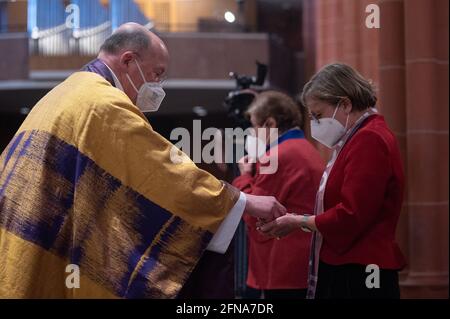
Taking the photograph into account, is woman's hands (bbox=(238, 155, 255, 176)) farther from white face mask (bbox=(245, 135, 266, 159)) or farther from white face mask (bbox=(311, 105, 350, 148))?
white face mask (bbox=(311, 105, 350, 148))

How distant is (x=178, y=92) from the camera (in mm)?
15016

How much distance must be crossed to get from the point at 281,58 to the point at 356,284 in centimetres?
1299

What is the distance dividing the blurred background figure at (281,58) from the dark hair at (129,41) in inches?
98.8

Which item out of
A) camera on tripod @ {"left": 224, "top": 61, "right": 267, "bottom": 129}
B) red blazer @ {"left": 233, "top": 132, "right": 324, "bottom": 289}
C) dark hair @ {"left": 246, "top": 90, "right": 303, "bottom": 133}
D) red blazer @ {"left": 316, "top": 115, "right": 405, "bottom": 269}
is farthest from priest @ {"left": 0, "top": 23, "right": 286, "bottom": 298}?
camera on tripod @ {"left": 224, "top": 61, "right": 267, "bottom": 129}

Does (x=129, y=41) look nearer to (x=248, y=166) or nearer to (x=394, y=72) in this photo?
(x=248, y=166)

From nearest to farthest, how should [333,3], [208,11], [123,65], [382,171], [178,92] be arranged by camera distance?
[382,171]
[123,65]
[333,3]
[178,92]
[208,11]

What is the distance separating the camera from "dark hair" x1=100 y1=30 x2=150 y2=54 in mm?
3137

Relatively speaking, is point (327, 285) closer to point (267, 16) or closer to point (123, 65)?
point (123, 65)

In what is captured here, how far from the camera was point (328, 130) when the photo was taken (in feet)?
10.3

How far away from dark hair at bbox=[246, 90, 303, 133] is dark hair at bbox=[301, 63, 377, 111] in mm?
901

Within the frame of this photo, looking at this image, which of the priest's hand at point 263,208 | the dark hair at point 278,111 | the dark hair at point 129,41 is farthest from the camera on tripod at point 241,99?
the priest's hand at point 263,208

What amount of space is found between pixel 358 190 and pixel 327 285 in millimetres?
422

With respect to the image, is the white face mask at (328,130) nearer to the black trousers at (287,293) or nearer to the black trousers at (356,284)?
the black trousers at (356,284)
